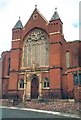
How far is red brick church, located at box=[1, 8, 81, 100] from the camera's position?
131 ft

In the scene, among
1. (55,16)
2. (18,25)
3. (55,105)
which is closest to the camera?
(55,105)

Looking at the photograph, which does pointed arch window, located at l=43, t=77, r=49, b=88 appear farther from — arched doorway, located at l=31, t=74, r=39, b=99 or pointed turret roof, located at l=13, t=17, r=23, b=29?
pointed turret roof, located at l=13, t=17, r=23, b=29

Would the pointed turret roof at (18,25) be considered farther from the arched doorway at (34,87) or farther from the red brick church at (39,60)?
the arched doorway at (34,87)

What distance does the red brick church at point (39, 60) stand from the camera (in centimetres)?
3994

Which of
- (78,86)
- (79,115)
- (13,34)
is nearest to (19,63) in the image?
(13,34)

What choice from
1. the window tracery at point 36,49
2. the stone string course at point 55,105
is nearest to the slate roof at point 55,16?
the window tracery at point 36,49

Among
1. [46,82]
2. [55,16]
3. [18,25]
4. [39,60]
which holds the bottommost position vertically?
[46,82]

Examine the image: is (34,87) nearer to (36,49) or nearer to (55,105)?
(36,49)

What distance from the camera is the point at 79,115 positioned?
2678 centimetres

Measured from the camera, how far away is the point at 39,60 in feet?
140

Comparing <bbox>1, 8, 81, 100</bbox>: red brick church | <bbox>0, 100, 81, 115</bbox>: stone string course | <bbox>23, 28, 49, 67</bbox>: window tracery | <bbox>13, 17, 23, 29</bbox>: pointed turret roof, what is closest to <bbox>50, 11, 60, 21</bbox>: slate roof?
<bbox>1, 8, 81, 100</bbox>: red brick church

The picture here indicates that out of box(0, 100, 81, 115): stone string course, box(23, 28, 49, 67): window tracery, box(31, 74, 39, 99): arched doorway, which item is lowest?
box(0, 100, 81, 115): stone string course

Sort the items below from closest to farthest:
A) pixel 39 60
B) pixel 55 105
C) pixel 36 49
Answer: pixel 55 105 < pixel 39 60 < pixel 36 49

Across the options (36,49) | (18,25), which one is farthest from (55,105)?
(18,25)
